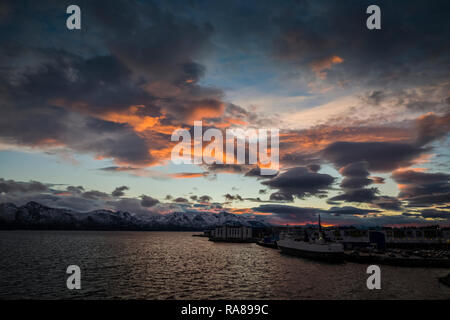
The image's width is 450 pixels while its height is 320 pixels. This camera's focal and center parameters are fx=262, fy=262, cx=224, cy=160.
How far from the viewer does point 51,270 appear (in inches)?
2194

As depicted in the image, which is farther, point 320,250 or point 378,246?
point 378,246

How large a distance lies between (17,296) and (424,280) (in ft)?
216

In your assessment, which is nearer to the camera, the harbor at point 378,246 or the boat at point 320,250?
the harbor at point 378,246

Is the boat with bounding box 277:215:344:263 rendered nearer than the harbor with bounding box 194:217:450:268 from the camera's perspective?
No

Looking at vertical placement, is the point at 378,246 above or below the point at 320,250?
below
